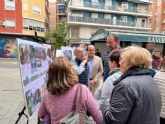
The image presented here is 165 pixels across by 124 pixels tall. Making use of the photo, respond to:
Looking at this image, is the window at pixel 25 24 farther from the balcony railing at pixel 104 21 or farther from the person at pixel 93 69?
the person at pixel 93 69

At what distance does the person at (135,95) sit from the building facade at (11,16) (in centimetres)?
4132

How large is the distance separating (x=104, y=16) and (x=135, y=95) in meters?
50.6

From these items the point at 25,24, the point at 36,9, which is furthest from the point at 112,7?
the point at 25,24

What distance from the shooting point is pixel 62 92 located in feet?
8.87

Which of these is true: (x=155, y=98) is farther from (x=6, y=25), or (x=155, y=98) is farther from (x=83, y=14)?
(x=83, y=14)

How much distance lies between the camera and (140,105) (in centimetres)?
258

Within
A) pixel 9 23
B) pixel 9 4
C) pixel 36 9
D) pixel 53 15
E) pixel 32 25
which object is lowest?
pixel 32 25

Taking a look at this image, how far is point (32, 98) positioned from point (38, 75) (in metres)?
0.49

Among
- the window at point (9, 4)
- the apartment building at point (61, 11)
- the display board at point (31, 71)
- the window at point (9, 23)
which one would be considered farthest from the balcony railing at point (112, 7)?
the display board at point (31, 71)

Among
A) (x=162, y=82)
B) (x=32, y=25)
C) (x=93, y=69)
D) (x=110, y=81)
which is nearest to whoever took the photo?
(x=110, y=81)

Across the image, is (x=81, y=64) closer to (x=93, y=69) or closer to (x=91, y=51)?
(x=91, y=51)

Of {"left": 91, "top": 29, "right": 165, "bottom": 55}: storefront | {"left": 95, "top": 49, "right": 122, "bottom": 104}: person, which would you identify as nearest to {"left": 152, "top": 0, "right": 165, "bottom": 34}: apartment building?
{"left": 91, "top": 29, "right": 165, "bottom": 55}: storefront

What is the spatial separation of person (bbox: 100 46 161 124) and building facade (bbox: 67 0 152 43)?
150 feet

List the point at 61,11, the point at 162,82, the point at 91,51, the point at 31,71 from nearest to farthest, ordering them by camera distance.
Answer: the point at 31,71
the point at 162,82
the point at 91,51
the point at 61,11
